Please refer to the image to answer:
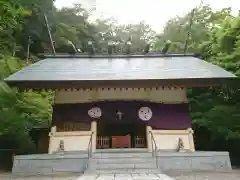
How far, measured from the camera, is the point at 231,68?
1158cm

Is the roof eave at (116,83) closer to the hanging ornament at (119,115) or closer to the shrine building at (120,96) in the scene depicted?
the shrine building at (120,96)

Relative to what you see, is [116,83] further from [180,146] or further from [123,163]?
[180,146]

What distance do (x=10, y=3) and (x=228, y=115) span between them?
952 cm

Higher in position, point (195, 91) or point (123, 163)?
point (195, 91)

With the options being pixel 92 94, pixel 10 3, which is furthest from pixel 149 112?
pixel 10 3

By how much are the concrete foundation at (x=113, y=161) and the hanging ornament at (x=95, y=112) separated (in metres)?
2.03

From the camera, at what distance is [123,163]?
873cm

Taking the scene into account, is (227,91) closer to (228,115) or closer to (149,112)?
(228,115)

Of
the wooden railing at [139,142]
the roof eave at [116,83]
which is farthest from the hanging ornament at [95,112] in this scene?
the wooden railing at [139,142]

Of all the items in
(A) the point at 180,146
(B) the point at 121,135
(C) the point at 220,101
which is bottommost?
(A) the point at 180,146

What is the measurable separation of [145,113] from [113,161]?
297cm

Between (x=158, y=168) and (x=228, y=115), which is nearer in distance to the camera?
(x=158, y=168)

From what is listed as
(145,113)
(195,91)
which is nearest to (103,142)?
(145,113)

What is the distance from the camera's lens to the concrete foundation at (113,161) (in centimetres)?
900
